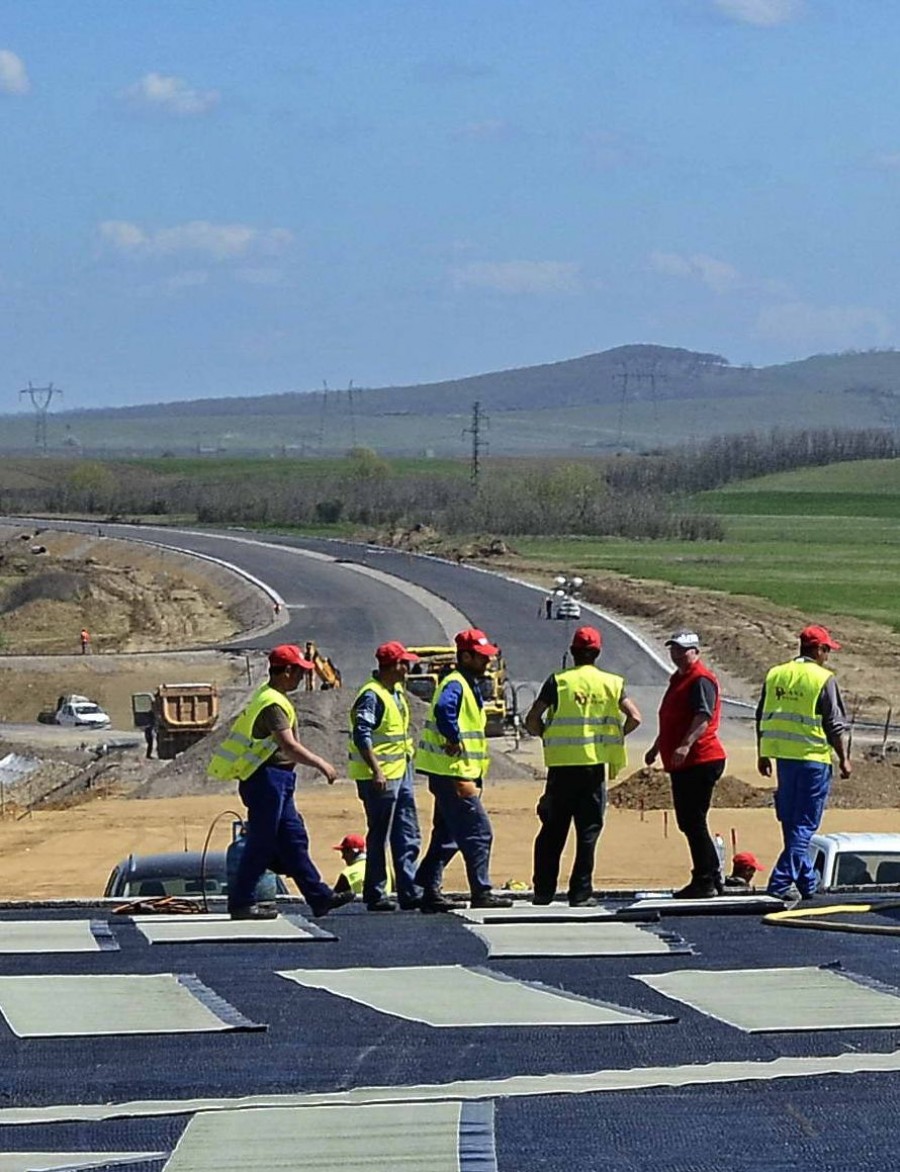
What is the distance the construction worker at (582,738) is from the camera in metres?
13.0

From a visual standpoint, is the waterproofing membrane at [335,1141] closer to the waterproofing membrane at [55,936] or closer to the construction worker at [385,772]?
the waterproofing membrane at [55,936]

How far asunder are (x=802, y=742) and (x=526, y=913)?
237 cm

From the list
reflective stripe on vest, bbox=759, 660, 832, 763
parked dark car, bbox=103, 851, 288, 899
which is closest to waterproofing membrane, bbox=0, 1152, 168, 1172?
reflective stripe on vest, bbox=759, 660, 832, 763

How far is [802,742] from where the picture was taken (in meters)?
13.7

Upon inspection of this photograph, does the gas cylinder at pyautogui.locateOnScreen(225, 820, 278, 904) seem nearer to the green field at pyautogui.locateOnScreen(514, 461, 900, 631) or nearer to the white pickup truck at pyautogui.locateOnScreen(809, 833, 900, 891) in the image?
the white pickup truck at pyautogui.locateOnScreen(809, 833, 900, 891)

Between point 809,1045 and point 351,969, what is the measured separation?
293cm

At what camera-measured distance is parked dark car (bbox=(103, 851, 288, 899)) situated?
1545 centimetres

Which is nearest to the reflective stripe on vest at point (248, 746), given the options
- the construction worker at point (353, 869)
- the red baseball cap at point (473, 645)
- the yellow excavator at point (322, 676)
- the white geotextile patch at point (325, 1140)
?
the red baseball cap at point (473, 645)

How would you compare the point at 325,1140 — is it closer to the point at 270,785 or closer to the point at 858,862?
the point at 270,785

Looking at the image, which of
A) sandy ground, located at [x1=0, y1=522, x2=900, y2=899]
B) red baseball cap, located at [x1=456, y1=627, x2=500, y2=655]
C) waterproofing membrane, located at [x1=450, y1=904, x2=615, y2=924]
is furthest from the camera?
sandy ground, located at [x1=0, y1=522, x2=900, y2=899]

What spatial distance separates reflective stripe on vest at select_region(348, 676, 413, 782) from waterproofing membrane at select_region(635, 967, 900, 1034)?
3.26m

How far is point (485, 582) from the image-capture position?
8062 cm

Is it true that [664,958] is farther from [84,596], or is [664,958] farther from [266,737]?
[84,596]

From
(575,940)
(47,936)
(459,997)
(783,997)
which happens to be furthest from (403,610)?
(783,997)
